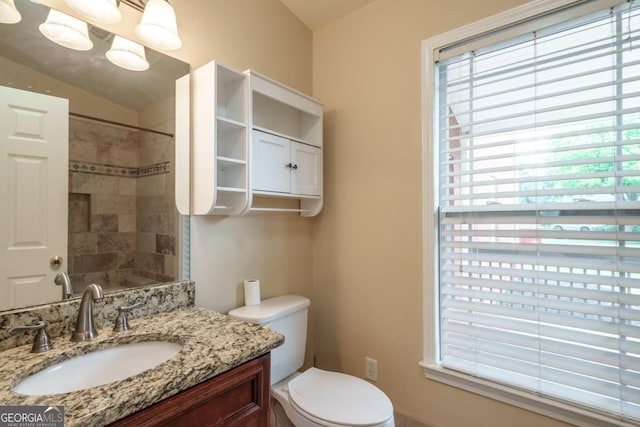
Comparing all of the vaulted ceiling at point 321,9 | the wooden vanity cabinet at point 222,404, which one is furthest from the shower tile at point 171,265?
the vaulted ceiling at point 321,9

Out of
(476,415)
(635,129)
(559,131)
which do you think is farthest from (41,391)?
(635,129)

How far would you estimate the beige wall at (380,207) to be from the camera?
1552mm

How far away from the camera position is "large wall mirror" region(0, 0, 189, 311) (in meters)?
0.96

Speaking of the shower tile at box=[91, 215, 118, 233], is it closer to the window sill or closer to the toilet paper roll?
the toilet paper roll

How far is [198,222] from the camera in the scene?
1415mm

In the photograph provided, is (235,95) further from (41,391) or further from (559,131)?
(559,131)

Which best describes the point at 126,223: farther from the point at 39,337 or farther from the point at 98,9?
the point at 98,9

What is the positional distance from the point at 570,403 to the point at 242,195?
159 centimetres

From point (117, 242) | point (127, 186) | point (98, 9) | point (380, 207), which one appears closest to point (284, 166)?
point (380, 207)

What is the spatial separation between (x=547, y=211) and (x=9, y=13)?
2026mm

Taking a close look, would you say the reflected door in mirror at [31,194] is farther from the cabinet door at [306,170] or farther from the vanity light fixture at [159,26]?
the cabinet door at [306,170]

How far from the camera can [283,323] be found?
5.01 feet

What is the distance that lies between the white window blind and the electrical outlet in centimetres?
40

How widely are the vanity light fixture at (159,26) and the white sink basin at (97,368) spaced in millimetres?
1143
